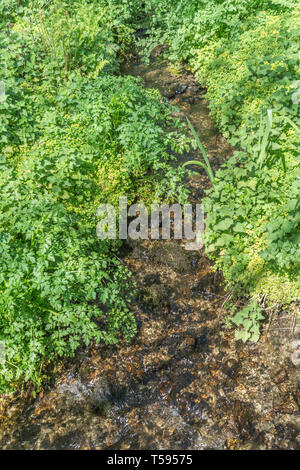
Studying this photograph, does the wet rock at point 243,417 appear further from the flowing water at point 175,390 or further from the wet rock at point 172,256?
the wet rock at point 172,256

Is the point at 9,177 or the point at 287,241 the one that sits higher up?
the point at 9,177

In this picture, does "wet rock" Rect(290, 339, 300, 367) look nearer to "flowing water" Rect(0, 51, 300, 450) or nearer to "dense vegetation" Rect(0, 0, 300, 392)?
"flowing water" Rect(0, 51, 300, 450)

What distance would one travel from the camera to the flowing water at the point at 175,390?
2971 millimetres

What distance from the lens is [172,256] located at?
4.32m

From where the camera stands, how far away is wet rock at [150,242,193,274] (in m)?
4.22

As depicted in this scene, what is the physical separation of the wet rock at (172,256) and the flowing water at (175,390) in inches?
8.8

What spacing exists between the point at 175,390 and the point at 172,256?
5.02 ft

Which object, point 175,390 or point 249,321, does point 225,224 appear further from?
point 175,390

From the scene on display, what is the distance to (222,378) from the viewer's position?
131 inches

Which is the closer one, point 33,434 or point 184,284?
point 33,434
